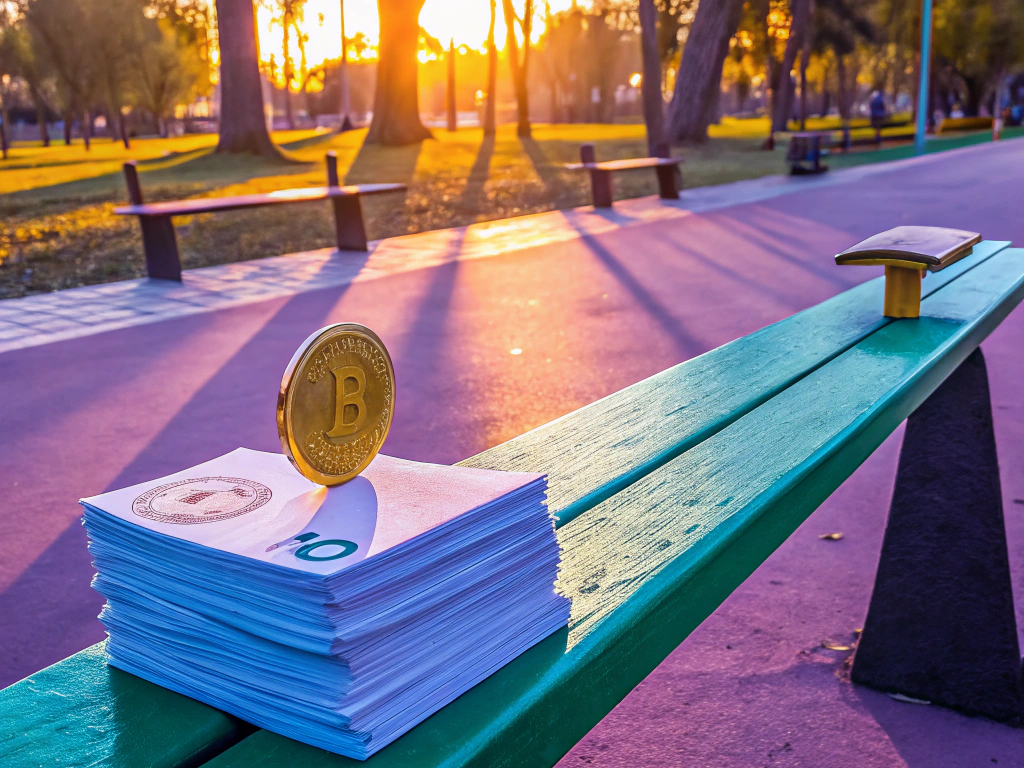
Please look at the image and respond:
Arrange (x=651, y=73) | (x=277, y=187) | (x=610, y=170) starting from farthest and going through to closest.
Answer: (x=651, y=73) → (x=277, y=187) → (x=610, y=170)

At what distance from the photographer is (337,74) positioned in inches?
3406

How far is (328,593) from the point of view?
3.20 feet

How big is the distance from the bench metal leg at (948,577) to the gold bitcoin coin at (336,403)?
1946mm

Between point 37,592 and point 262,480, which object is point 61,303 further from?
point 262,480

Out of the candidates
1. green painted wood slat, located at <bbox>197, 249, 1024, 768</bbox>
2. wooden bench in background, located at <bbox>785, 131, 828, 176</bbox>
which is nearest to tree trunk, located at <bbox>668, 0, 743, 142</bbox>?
wooden bench in background, located at <bbox>785, 131, 828, 176</bbox>

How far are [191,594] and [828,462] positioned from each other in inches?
45.9

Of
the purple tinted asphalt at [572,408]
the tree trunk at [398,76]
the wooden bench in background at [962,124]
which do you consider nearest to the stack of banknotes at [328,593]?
the purple tinted asphalt at [572,408]

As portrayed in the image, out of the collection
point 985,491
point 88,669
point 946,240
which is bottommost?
point 985,491

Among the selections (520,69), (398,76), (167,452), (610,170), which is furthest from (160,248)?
(520,69)

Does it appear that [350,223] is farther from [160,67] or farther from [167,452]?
[160,67]

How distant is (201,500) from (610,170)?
13.1 metres

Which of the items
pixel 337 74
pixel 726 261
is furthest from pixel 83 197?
pixel 337 74

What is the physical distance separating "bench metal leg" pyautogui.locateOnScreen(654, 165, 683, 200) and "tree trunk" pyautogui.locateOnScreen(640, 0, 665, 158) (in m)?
2.67

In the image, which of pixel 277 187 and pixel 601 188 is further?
pixel 277 187
